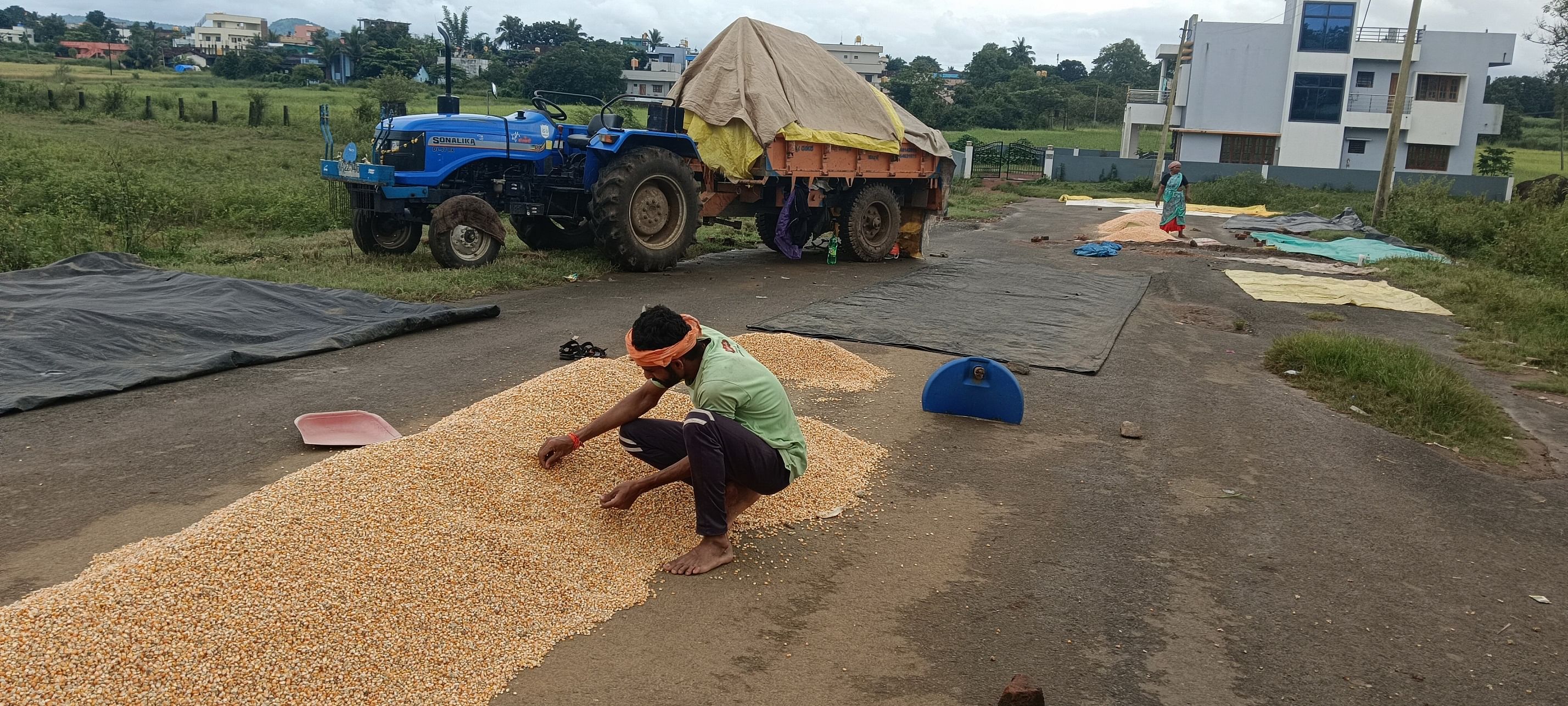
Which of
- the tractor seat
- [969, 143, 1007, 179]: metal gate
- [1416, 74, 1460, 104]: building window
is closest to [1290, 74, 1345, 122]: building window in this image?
[1416, 74, 1460, 104]: building window

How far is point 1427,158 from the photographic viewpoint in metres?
42.1

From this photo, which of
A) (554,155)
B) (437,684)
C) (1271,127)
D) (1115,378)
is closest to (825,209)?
(554,155)

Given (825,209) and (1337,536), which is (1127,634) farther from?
(825,209)

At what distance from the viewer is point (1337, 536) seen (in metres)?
4.89

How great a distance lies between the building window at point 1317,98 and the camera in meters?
41.3

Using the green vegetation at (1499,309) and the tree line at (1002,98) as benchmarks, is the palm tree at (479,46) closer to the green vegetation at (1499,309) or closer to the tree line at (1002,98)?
the tree line at (1002,98)

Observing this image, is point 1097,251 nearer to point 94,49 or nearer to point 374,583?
point 374,583

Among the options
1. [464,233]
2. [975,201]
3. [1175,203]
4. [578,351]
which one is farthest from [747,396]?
[975,201]

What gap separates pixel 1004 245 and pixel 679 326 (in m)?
14.0

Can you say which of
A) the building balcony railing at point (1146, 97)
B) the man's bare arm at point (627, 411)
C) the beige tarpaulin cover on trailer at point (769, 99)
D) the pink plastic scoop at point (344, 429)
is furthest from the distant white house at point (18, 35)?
the man's bare arm at point (627, 411)

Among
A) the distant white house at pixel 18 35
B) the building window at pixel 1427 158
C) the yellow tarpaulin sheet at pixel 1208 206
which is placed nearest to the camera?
the yellow tarpaulin sheet at pixel 1208 206

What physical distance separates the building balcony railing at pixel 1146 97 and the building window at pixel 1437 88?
10.3m

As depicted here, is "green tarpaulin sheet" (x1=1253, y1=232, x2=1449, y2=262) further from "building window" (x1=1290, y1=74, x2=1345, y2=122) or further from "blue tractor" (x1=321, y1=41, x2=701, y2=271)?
"building window" (x1=1290, y1=74, x2=1345, y2=122)

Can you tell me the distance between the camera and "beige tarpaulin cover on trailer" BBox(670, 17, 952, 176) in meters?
12.0
